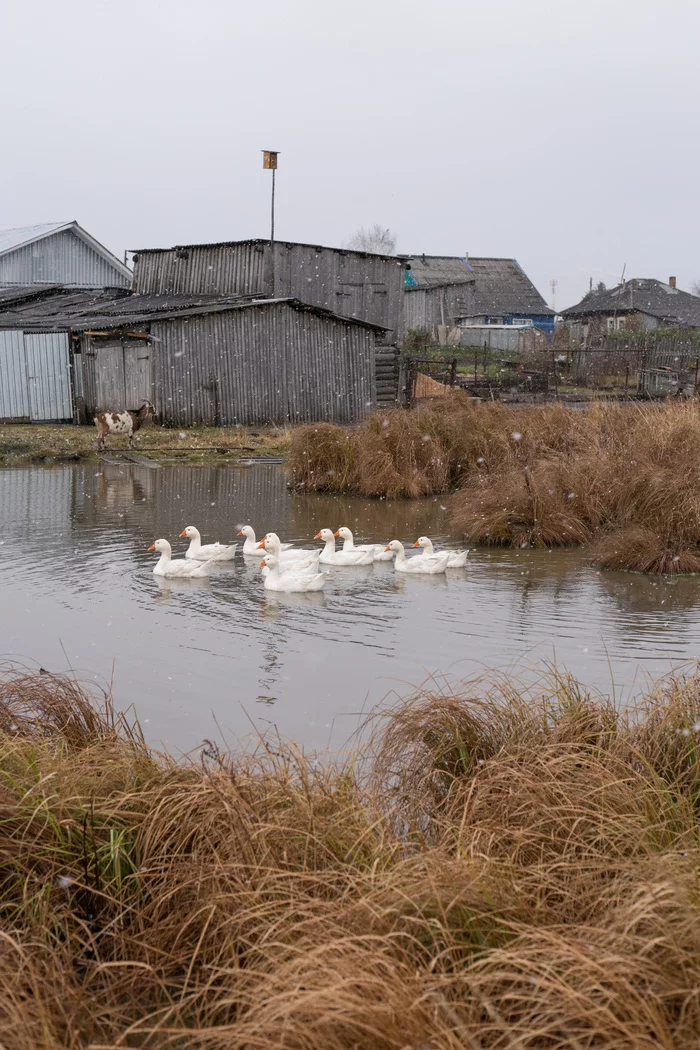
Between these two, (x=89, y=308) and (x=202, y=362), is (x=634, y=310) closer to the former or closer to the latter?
(x=89, y=308)

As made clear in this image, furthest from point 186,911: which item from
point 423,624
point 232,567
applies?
point 232,567

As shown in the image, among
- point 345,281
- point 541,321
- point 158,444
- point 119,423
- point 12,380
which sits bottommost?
point 158,444

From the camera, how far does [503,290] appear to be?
6994 centimetres

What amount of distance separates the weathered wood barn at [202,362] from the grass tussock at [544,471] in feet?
36.2

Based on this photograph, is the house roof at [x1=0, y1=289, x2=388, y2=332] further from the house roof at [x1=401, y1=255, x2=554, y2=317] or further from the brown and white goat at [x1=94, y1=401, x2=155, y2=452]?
the house roof at [x1=401, y1=255, x2=554, y2=317]

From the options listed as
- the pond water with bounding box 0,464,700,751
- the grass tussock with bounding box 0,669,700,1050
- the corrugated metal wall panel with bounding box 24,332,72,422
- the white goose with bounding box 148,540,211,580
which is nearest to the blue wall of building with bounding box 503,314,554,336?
the corrugated metal wall panel with bounding box 24,332,72,422

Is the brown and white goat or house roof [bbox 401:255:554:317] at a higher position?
house roof [bbox 401:255:554:317]

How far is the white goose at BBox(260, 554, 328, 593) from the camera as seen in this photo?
42.7 ft

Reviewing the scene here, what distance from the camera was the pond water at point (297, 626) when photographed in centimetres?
903

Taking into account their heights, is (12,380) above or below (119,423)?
above

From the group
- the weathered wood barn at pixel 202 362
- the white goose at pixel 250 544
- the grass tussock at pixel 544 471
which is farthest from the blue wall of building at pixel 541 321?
the white goose at pixel 250 544

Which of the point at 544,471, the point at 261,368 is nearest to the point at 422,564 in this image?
the point at 544,471

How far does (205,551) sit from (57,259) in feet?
121

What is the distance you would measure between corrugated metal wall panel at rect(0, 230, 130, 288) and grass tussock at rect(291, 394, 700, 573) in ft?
94.3
